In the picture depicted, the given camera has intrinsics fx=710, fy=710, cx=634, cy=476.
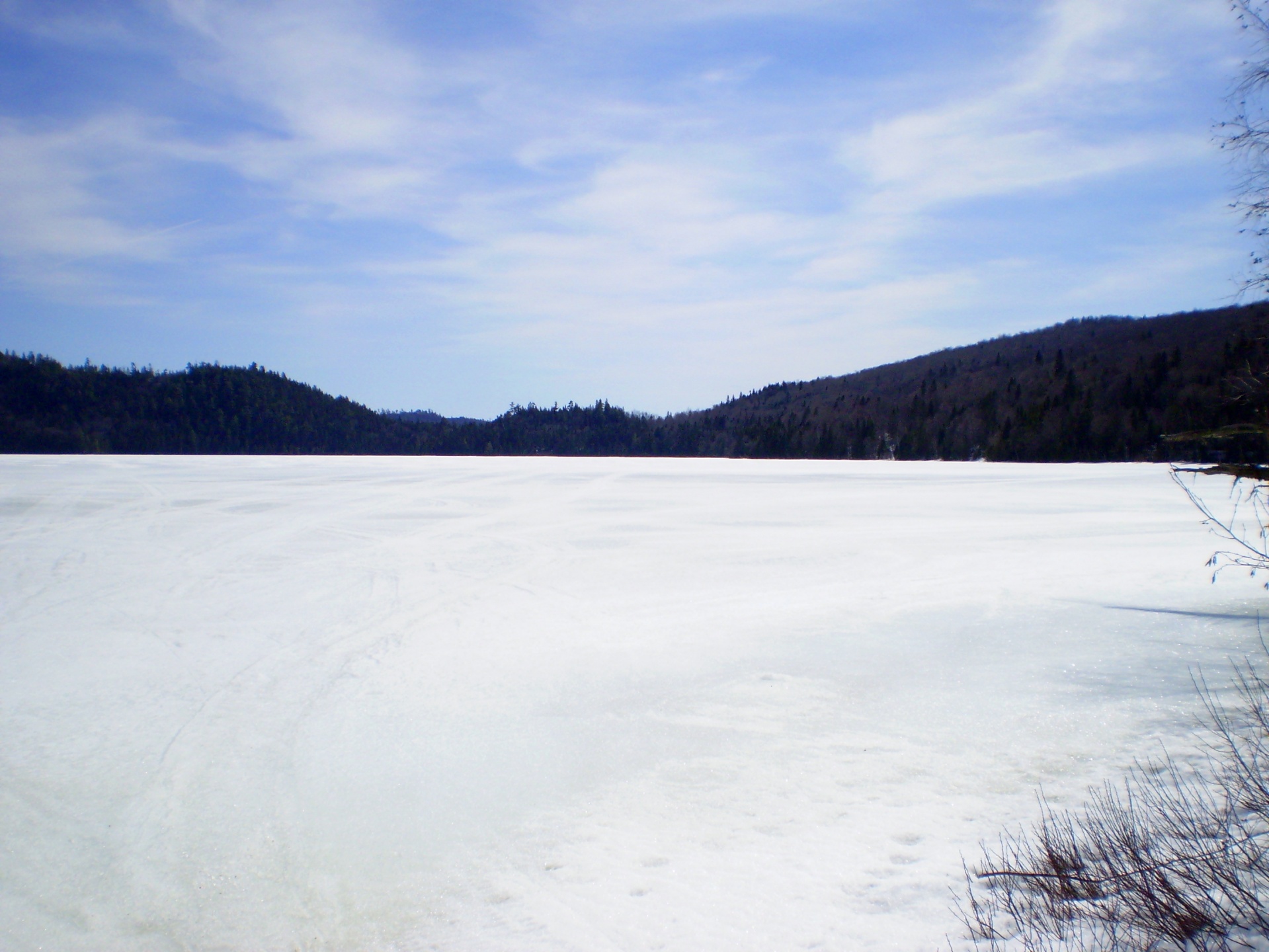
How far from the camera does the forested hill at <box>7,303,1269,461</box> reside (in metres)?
79.7

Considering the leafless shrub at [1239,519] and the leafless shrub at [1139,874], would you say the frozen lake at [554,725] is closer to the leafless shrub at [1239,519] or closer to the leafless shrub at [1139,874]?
the leafless shrub at [1139,874]

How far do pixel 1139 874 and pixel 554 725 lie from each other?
12.2 ft

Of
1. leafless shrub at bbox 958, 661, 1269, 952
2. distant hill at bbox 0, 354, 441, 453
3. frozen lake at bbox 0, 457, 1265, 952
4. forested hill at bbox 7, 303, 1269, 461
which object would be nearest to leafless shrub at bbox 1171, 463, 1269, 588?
frozen lake at bbox 0, 457, 1265, 952

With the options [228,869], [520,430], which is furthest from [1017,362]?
[228,869]

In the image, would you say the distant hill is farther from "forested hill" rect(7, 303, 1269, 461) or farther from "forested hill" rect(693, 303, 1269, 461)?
"forested hill" rect(693, 303, 1269, 461)

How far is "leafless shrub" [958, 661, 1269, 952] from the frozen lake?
0.27 m

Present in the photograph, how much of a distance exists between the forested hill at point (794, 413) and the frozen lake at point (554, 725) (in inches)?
2252

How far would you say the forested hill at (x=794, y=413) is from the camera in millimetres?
79688

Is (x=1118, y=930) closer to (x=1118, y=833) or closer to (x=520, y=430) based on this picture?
(x=1118, y=833)

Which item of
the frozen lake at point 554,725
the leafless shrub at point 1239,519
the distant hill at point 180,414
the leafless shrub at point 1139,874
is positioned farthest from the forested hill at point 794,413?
the leafless shrub at point 1139,874

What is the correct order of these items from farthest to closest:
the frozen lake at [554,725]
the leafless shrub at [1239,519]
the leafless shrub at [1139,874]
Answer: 1. the leafless shrub at [1239,519]
2. the frozen lake at [554,725]
3. the leafless shrub at [1139,874]

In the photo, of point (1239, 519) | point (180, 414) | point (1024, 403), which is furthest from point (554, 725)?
point (180, 414)

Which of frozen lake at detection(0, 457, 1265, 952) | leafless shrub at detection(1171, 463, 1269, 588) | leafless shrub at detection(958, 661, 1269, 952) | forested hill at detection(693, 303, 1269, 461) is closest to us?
leafless shrub at detection(958, 661, 1269, 952)

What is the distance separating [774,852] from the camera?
3.69m
